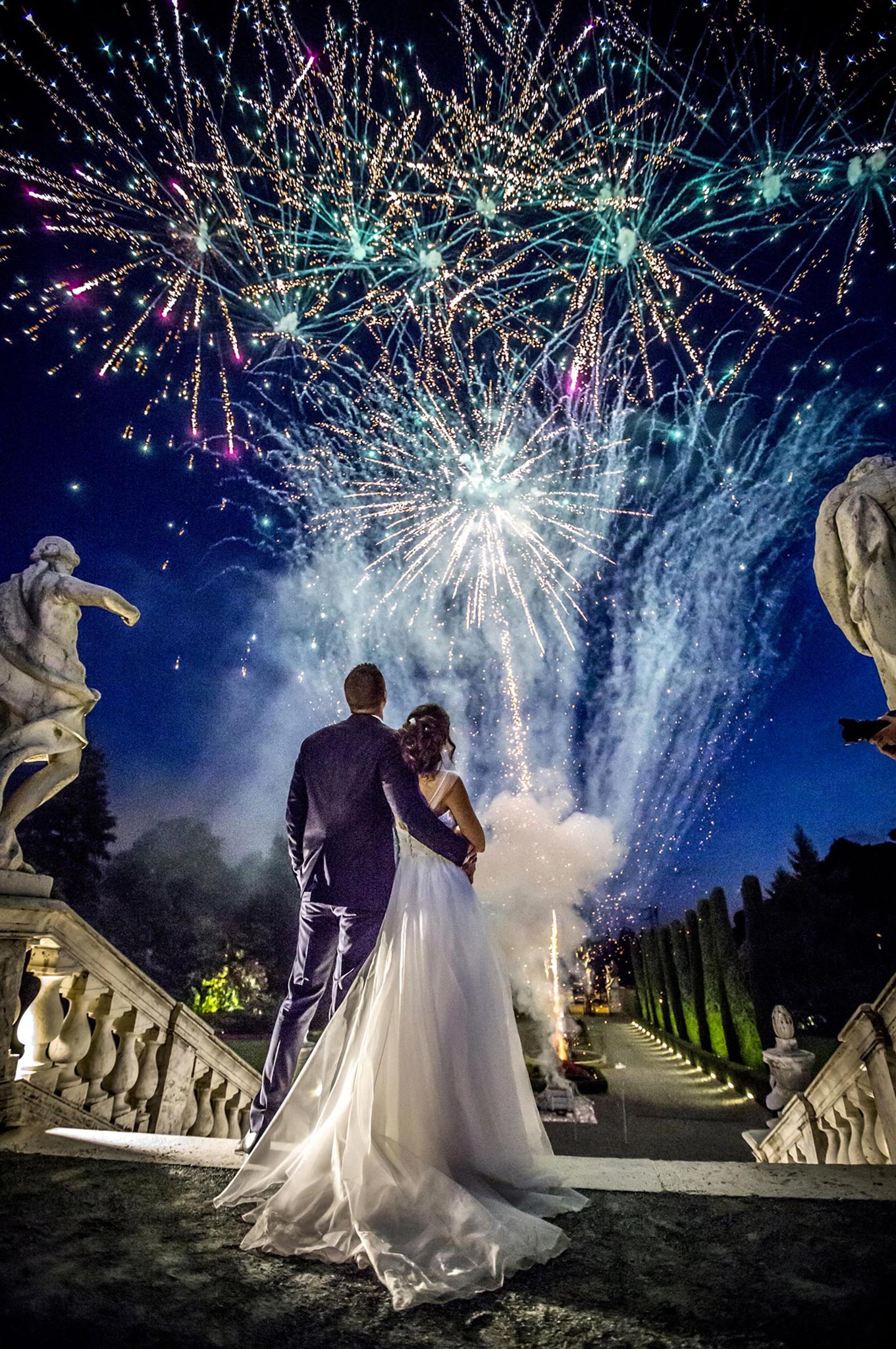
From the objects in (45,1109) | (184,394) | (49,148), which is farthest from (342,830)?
(184,394)

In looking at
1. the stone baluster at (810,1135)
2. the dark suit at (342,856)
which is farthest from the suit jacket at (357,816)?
the stone baluster at (810,1135)

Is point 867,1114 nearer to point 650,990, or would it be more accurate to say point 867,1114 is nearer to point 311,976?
point 311,976

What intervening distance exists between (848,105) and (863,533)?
914 centimetres

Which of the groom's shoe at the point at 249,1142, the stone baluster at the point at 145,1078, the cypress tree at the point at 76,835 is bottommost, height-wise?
the groom's shoe at the point at 249,1142

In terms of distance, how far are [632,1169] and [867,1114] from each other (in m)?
2.13

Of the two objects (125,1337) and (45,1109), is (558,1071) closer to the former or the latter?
(45,1109)

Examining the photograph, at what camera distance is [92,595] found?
13.6 ft

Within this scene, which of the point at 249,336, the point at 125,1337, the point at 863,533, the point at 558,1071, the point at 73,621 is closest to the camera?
the point at 125,1337

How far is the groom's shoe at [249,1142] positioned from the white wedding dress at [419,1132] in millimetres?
345

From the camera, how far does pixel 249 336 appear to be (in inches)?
482

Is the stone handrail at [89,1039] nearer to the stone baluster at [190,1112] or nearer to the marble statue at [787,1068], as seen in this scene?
the stone baluster at [190,1112]

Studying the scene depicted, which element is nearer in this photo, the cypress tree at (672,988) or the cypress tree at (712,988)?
the cypress tree at (712,988)

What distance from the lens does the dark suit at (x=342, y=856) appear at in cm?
289

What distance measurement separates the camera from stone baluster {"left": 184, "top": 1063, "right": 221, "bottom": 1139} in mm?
4848
